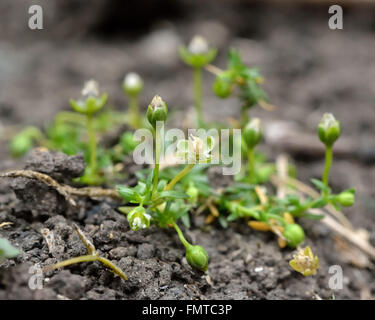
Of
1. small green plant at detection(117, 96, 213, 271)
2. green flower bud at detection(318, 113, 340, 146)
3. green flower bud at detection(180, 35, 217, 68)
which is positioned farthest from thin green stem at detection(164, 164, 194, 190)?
green flower bud at detection(180, 35, 217, 68)

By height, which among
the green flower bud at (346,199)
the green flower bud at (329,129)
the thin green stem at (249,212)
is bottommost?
the thin green stem at (249,212)

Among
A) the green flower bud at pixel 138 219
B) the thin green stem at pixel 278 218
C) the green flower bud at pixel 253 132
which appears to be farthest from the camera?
the green flower bud at pixel 253 132

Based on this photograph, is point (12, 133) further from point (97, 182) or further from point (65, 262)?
point (65, 262)

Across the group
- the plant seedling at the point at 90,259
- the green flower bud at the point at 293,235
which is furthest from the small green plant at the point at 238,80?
the plant seedling at the point at 90,259

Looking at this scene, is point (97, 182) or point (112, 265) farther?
point (97, 182)

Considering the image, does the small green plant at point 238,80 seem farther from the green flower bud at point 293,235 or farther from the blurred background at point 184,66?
the blurred background at point 184,66
